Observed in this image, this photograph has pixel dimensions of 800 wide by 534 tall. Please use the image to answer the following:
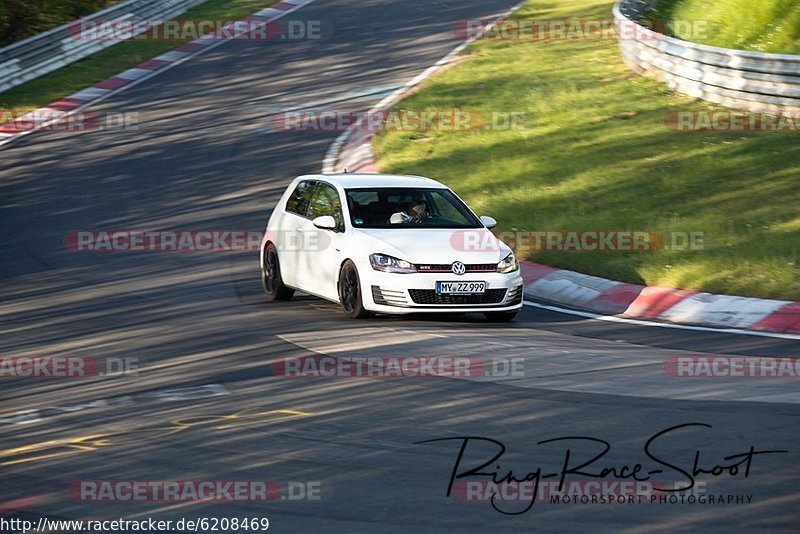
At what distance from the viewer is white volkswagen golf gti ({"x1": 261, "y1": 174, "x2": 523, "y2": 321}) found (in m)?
13.5

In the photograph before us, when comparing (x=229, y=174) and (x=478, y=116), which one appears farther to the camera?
(x=478, y=116)

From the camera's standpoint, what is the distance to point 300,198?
15.7 metres

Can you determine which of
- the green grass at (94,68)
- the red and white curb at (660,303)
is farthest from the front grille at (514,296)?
the green grass at (94,68)

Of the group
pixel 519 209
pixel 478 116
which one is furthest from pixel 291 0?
pixel 519 209

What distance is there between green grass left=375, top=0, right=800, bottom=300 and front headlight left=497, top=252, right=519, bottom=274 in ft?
7.41

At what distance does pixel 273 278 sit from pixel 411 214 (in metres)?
1.95

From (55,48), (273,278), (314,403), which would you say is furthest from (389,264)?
(55,48)

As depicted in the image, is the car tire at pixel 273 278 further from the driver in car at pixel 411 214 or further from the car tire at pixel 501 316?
the car tire at pixel 501 316

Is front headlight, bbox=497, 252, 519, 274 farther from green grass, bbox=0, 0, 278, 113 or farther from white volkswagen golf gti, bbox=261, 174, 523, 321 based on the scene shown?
green grass, bbox=0, 0, 278, 113

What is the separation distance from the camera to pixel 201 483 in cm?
781

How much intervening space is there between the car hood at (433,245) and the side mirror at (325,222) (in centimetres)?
33

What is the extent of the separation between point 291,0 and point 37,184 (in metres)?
19.0

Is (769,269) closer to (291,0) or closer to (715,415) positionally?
(715,415)

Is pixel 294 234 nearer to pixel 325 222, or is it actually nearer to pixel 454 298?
pixel 325 222
